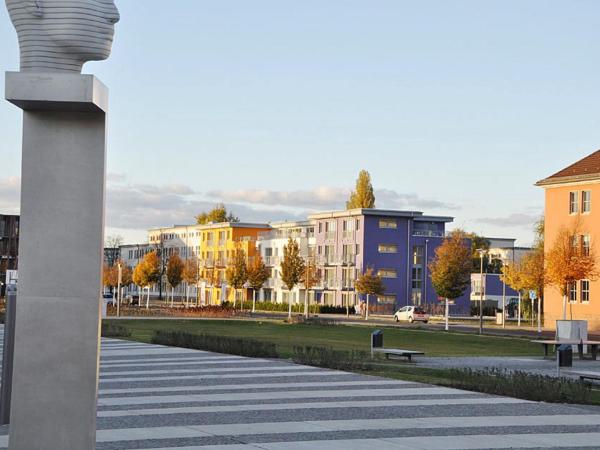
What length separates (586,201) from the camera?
62.7 m

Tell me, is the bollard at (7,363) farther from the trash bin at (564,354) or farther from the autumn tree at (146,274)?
the autumn tree at (146,274)

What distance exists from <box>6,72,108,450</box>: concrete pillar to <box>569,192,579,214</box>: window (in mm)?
56903

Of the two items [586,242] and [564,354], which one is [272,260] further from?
[564,354]

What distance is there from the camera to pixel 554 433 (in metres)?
12.7

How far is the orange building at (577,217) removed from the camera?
61125 mm

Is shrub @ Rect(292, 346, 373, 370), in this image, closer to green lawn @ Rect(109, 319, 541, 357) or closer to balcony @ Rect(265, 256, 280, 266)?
green lawn @ Rect(109, 319, 541, 357)

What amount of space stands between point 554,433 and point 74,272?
6436mm

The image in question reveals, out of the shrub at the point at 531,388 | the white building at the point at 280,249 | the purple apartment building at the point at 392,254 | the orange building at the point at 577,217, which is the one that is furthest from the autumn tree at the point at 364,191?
the shrub at the point at 531,388

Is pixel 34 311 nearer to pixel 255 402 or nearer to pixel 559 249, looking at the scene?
pixel 255 402

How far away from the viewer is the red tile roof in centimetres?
6234

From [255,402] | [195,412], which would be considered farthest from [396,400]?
[195,412]

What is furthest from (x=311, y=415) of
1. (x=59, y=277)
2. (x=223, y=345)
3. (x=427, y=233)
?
(x=427, y=233)

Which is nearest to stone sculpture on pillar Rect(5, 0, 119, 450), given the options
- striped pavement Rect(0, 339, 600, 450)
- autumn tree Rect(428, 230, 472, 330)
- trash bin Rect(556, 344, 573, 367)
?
striped pavement Rect(0, 339, 600, 450)

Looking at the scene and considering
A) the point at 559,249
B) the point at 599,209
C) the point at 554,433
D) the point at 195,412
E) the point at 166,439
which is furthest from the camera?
the point at 599,209
